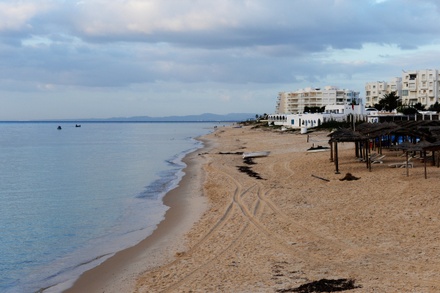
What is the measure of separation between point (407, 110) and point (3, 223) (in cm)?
6319

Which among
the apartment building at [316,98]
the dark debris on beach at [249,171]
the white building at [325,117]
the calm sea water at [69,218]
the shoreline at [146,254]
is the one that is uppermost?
the apartment building at [316,98]

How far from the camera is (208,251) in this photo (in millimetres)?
11469

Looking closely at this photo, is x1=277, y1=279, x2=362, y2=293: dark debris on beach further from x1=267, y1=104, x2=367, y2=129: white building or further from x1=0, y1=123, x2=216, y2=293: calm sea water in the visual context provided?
x1=267, y1=104, x2=367, y2=129: white building

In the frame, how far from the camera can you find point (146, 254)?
39.7ft

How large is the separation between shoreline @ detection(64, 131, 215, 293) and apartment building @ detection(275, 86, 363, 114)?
122 metres

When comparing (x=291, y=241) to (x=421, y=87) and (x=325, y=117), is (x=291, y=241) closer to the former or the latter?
(x=325, y=117)

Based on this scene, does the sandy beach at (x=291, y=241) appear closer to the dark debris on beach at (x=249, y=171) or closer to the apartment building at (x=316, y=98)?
the dark debris on beach at (x=249, y=171)

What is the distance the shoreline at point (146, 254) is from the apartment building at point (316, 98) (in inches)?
4785

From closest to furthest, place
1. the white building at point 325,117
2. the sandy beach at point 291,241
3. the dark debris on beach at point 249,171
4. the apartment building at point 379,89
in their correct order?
the sandy beach at point 291,241, the dark debris on beach at point 249,171, the white building at point 325,117, the apartment building at point 379,89

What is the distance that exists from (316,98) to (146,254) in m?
143

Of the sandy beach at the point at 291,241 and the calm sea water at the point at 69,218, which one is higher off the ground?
the sandy beach at the point at 291,241

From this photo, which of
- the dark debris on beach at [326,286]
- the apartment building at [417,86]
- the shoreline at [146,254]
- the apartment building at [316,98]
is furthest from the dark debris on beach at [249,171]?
the apartment building at [316,98]

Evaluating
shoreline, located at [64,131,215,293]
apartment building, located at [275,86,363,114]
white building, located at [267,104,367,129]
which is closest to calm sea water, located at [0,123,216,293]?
shoreline, located at [64,131,215,293]

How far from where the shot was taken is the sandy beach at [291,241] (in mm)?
8930
